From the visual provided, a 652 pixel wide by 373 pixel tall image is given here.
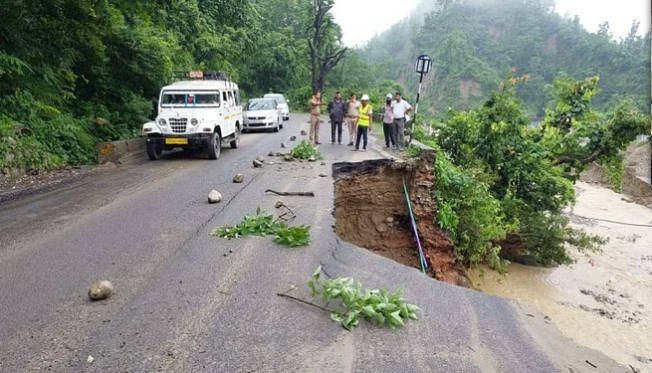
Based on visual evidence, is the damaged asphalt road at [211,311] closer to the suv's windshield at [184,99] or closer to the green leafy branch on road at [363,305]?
the green leafy branch on road at [363,305]

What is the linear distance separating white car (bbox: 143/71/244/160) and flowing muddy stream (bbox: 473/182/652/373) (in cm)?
799

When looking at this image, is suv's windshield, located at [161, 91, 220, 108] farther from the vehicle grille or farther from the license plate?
the license plate

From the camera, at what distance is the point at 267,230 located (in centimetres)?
618

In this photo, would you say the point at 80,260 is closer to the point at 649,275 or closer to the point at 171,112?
the point at 171,112

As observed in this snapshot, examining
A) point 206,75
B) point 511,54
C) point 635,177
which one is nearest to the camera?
point 206,75

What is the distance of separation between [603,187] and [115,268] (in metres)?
28.7

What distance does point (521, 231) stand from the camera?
11.4m

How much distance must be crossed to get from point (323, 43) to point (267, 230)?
39.9 metres

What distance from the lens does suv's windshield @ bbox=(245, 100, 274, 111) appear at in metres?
22.5

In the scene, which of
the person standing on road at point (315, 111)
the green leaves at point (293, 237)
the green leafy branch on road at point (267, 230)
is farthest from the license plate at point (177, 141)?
the green leaves at point (293, 237)

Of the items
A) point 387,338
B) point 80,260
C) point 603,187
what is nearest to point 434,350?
point 387,338

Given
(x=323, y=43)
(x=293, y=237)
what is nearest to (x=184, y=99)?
(x=293, y=237)

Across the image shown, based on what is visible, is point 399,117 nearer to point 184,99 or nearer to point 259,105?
point 184,99

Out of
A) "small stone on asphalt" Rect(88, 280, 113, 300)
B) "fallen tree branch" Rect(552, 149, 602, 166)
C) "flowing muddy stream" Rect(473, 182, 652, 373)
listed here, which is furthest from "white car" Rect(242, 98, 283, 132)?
"small stone on asphalt" Rect(88, 280, 113, 300)
